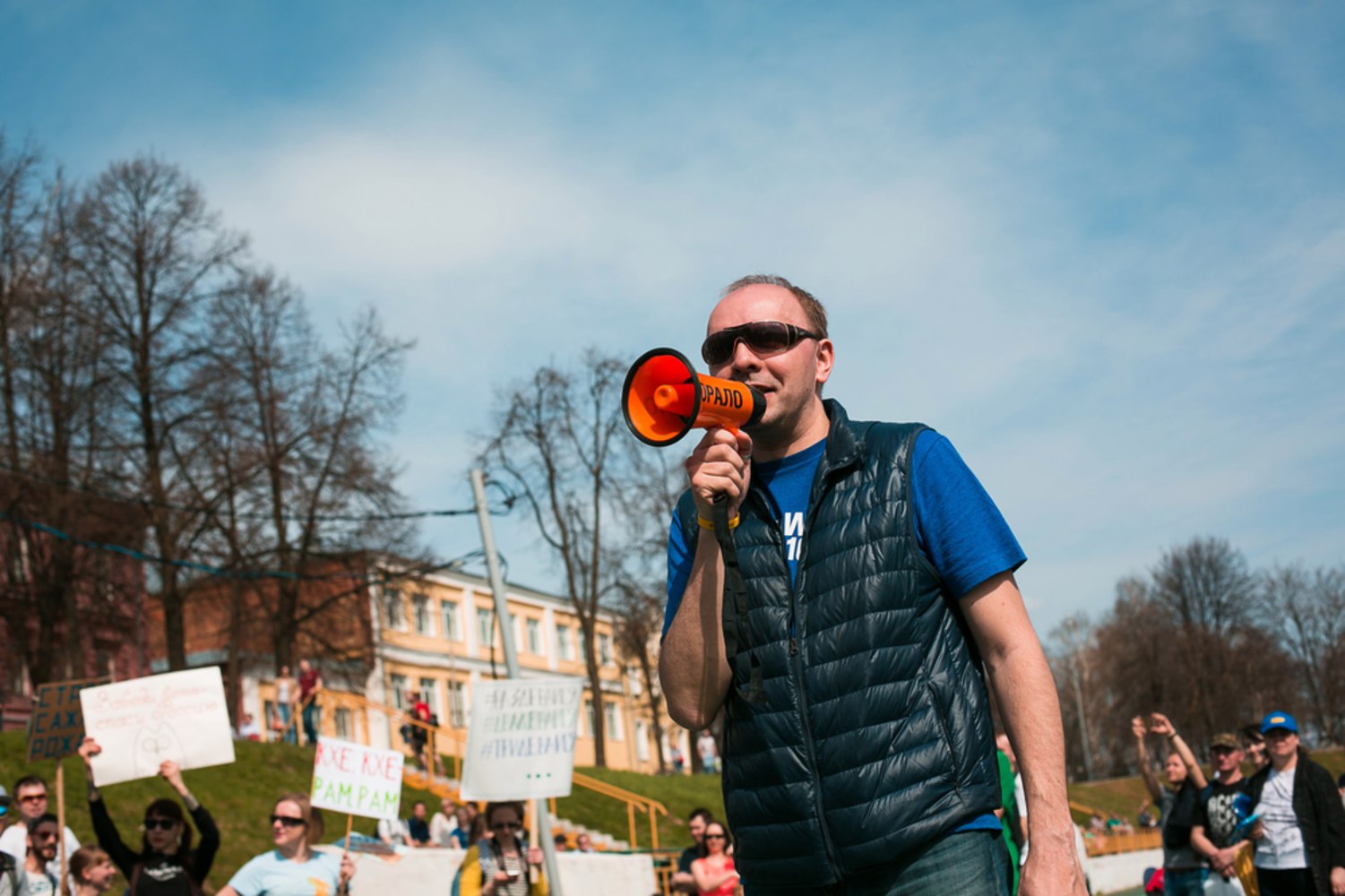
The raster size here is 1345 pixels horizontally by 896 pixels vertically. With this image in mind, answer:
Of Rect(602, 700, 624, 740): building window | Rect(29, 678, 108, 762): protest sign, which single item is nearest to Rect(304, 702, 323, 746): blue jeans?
Rect(29, 678, 108, 762): protest sign

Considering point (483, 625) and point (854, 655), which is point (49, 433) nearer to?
point (854, 655)

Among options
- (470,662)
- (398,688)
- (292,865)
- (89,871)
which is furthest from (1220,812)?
(470,662)

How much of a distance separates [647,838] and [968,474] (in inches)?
950

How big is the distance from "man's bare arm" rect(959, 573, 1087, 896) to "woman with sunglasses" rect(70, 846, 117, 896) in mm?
7604

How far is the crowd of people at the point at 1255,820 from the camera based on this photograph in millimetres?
8352

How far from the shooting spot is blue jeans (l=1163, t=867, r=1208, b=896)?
9.55 meters

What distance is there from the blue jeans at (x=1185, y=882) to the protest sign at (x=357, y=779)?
18.6ft

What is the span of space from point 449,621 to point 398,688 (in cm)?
580

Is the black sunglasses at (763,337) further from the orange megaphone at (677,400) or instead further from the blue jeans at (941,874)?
the blue jeans at (941,874)

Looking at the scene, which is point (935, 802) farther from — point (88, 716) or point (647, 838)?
point (647, 838)

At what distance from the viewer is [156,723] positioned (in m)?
9.42

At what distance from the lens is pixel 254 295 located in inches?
1342

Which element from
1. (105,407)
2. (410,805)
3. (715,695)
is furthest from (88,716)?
(105,407)

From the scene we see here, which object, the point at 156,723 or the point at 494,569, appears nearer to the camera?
the point at 156,723
